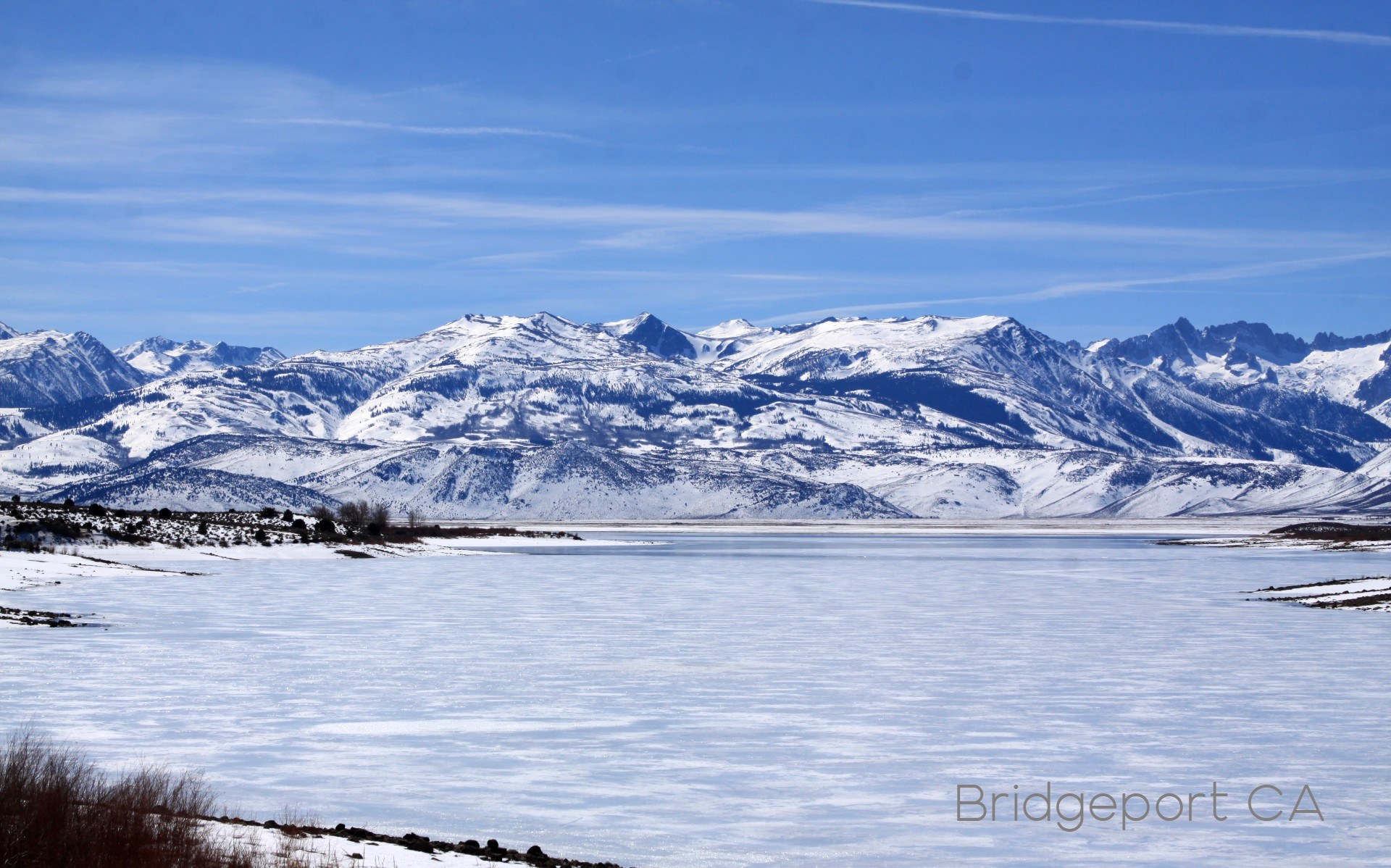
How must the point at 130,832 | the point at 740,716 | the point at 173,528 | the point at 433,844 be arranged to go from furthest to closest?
1. the point at 173,528
2. the point at 740,716
3. the point at 433,844
4. the point at 130,832

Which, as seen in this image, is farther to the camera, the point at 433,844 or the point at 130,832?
the point at 433,844

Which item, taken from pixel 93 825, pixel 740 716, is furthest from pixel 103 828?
pixel 740 716

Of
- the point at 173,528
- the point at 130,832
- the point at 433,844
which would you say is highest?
the point at 173,528

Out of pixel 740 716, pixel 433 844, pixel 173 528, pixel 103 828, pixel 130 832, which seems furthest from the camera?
pixel 173 528

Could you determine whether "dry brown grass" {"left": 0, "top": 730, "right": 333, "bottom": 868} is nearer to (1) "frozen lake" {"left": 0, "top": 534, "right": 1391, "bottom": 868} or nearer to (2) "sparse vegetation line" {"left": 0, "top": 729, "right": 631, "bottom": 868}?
(2) "sparse vegetation line" {"left": 0, "top": 729, "right": 631, "bottom": 868}

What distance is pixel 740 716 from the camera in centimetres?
2473

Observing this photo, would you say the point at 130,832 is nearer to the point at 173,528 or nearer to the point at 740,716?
the point at 740,716

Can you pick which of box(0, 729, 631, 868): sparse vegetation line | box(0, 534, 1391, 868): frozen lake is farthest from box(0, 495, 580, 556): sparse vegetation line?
box(0, 729, 631, 868): sparse vegetation line

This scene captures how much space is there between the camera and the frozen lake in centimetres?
1652

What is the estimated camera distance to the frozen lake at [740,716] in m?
16.5

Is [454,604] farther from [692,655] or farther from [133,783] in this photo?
[133,783]

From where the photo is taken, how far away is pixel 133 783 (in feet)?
51.2

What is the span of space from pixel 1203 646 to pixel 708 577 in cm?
3890

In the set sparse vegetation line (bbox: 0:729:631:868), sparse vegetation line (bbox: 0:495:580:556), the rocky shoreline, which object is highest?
sparse vegetation line (bbox: 0:495:580:556)
